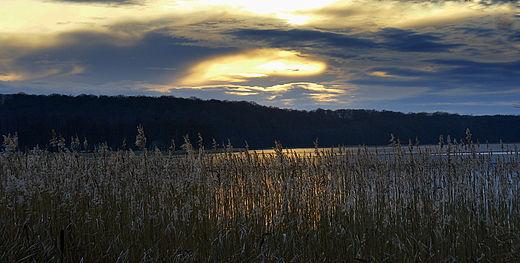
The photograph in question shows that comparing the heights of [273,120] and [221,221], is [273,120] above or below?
above

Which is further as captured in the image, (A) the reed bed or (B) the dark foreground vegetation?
(B) the dark foreground vegetation

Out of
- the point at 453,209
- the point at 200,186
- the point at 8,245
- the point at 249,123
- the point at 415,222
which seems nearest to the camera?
the point at 8,245

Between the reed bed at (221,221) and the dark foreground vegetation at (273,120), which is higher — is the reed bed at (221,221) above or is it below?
below

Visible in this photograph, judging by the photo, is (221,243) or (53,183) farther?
(53,183)

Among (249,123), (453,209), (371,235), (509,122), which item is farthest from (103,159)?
(509,122)

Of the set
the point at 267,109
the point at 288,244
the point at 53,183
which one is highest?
the point at 267,109

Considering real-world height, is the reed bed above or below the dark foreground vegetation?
below

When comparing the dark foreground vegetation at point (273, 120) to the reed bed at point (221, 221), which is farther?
the dark foreground vegetation at point (273, 120)

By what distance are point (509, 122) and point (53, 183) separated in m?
163

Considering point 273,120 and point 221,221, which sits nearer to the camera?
point 221,221

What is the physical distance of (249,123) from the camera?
13500 centimetres

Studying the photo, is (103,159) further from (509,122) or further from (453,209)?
(509,122)

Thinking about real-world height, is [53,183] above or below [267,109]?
below

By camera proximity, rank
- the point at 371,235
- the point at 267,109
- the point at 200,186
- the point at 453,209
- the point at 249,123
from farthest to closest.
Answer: the point at 267,109 < the point at 249,123 < the point at 453,209 < the point at 200,186 < the point at 371,235
